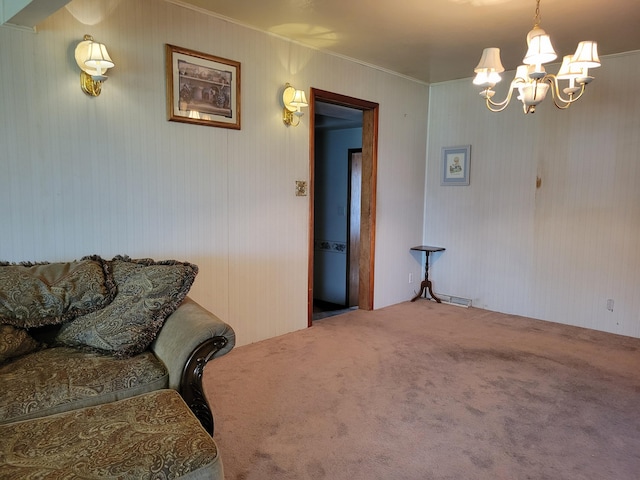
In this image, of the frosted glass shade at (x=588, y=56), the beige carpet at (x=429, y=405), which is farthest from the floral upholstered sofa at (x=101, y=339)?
the frosted glass shade at (x=588, y=56)

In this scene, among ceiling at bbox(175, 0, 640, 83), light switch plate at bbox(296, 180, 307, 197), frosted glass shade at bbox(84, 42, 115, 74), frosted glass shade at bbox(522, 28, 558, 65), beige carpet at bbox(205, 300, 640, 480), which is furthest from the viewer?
light switch plate at bbox(296, 180, 307, 197)

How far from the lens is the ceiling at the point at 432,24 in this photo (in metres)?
3.09

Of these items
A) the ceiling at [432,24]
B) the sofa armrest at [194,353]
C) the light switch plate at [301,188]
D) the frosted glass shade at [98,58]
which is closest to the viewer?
the sofa armrest at [194,353]

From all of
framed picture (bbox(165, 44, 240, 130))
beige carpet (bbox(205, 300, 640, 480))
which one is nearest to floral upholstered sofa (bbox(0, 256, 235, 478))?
beige carpet (bbox(205, 300, 640, 480))

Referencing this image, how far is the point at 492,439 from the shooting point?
2.37 m

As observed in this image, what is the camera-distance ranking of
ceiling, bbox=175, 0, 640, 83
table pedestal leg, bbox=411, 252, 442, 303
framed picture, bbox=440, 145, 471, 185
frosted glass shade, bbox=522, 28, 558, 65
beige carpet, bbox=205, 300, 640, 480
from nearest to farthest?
Answer: beige carpet, bbox=205, 300, 640, 480 < frosted glass shade, bbox=522, 28, 558, 65 < ceiling, bbox=175, 0, 640, 83 < framed picture, bbox=440, 145, 471, 185 < table pedestal leg, bbox=411, 252, 442, 303

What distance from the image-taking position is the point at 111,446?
1.47 m

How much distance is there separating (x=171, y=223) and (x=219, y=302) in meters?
0.75

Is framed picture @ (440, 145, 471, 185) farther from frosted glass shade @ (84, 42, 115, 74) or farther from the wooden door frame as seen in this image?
frosted glass shade @ (84, 42, 115, 74)

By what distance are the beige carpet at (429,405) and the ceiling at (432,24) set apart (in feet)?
8.47

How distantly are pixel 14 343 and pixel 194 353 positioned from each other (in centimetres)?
88

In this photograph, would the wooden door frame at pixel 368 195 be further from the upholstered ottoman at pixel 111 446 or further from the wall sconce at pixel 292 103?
the upholstered ottoman at pixel 111 446

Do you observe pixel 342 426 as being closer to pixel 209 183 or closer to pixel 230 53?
pixel 209 183

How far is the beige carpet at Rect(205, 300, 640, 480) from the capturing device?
7.08 ft
